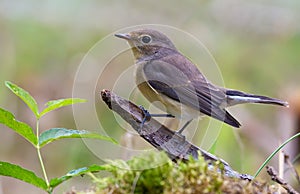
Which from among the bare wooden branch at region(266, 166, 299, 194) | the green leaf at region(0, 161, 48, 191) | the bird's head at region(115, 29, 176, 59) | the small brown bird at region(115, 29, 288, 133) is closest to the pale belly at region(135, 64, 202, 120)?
the small brown bird at region(115, 29, 288, 133)

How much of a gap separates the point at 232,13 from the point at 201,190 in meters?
7.21

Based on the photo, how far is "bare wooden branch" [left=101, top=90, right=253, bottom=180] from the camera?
119 inches

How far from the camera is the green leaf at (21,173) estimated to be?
282 cm

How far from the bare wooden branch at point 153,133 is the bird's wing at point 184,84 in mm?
893

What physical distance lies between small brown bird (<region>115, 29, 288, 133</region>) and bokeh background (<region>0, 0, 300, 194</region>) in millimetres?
3108

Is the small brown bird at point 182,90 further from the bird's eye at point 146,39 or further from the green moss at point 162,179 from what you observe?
the green moss at point 162,179

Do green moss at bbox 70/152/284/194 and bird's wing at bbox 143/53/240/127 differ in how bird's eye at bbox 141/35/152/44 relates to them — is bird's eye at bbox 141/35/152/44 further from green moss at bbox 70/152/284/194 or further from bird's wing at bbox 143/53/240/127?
green moss at bbox 70/152/284/194

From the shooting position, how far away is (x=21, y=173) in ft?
9.36

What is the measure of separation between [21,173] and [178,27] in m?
6.25

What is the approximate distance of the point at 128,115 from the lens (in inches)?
126

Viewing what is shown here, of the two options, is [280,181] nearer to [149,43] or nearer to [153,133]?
[153,133]

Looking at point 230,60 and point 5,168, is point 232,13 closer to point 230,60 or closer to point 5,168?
point 230,60

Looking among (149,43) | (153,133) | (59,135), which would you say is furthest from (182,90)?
(59,135)

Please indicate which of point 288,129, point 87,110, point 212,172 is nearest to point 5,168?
point 212,172
